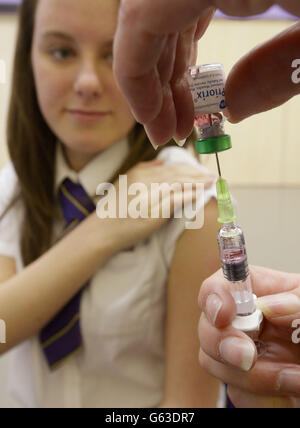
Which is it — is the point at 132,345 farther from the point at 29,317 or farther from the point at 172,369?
the point at 29,317

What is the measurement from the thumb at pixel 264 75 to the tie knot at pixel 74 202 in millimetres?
451

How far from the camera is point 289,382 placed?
0.37 metres

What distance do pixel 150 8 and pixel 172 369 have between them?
591 millimetres

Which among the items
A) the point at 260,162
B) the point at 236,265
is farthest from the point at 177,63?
the point at 260,162

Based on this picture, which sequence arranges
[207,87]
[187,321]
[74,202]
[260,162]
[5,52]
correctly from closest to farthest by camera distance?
[207,87], [187,321], [74,202], [260,162], [5,52]

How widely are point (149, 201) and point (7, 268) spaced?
318 mm

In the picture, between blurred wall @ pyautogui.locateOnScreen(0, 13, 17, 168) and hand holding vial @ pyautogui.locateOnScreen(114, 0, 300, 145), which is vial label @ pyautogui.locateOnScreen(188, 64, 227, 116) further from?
blurred wall @ pyautogui.locateOnScreen(0, 13, 17, 168)

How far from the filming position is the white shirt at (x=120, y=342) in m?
0.74

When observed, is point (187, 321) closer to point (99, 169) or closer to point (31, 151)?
point (99, 169)

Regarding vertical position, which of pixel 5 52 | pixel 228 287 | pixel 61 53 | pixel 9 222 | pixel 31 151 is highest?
pixel 5 52

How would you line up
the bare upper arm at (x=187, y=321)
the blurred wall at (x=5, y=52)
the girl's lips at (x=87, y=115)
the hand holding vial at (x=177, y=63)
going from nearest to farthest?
the hand holding vial at (x=177, y=63), the bare upper arm at (x=187, y=321), the girl's lips at (x=87, y=115), the blurred wall at (x=5, y=52)

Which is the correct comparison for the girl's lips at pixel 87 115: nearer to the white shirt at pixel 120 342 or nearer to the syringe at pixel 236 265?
the white shirt at pixel 120 342

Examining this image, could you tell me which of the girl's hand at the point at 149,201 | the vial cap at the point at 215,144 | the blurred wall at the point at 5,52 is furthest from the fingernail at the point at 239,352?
the blurred wall at the point at 5,52

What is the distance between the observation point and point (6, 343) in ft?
2.35
